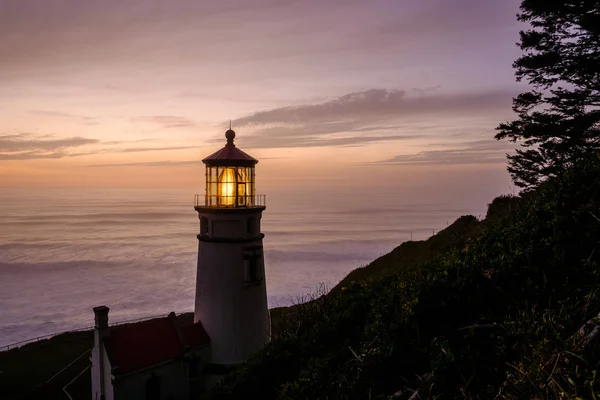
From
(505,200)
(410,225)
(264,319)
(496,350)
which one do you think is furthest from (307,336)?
(410,225)

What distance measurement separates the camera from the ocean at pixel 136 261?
4769 centimetres

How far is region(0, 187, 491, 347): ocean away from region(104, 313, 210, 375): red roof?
970cm

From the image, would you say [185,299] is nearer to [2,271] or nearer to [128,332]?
[2,271]

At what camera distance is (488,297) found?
17.0 feet

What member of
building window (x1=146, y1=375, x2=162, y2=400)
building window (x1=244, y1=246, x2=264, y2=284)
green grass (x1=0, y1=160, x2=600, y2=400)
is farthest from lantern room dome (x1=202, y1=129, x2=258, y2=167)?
green grass (x1=0, y1=160, x2=600, y2=400)

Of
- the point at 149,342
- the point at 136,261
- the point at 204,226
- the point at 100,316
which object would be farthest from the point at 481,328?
the point at 136,261

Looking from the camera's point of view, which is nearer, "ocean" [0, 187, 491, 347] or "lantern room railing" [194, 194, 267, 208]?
"lantern room railing" [194, 194, 267, 208]

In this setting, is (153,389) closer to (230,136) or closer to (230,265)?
(230,265)

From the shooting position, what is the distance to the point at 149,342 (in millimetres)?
14883

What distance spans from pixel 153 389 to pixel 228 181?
7.53m

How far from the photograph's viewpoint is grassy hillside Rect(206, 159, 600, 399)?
348cm

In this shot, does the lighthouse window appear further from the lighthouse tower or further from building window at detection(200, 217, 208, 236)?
building window at detection(200, 217, 208, 236)

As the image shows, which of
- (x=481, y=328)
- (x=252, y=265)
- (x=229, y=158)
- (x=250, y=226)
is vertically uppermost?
(x=229, y=158)

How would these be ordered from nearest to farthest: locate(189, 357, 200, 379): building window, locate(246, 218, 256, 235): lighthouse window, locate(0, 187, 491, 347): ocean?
locate(189, 357, 200, 379): building window, locate(246, 218, 256, 235): lighthouse window, locate(0, 187, 491, 347): ocean
